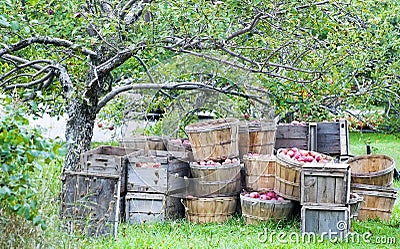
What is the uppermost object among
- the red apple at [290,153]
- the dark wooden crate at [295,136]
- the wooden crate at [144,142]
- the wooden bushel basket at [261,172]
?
the dark wooden crate at [295,136]

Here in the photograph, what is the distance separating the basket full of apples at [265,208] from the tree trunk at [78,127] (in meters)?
1.94

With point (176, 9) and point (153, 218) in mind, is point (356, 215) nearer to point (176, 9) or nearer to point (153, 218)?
point (153, 218)

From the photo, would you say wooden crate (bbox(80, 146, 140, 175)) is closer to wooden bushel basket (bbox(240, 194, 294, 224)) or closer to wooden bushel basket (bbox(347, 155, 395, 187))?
wooden bushel basket (bbox(240, 194, 294, 224))

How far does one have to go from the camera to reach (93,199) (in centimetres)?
520

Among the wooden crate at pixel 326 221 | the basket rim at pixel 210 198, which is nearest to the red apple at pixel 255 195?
the basket rim at pixel 210 198

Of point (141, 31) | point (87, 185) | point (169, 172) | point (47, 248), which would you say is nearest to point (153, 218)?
point (169, 172)

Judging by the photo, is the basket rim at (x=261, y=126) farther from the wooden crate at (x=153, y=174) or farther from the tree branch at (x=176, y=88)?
the wooden crate at (x=153, y=174)

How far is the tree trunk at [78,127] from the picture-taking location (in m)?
6.86

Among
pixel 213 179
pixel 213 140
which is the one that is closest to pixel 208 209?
pixel 213 179

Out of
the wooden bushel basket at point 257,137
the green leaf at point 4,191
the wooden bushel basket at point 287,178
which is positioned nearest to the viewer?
the green leaf at point 4,191

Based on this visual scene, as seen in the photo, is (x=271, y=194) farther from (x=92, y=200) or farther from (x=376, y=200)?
(x=92, y=200)

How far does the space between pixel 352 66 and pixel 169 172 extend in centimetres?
299

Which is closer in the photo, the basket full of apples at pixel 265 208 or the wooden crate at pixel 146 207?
the basket full of apples at pixel 265 208

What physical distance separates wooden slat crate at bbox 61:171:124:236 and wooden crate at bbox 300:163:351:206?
1.82 m
